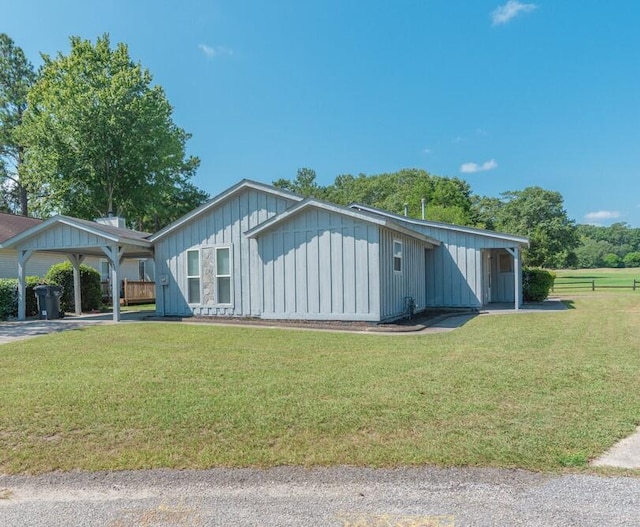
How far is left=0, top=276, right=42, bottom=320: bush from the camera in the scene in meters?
14.1

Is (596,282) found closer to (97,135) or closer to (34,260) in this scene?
(97,135)

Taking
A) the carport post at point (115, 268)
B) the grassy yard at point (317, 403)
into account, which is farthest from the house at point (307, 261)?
the grassy yard at point (317, 403)

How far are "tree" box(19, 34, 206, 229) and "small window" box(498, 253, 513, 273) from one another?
2284 centimetres

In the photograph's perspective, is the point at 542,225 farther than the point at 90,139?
Yes

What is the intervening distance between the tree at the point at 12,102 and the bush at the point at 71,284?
21.7m

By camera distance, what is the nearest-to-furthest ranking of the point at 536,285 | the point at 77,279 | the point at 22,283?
the point at 22,283 < the point at 77,279 < the point at 536,285

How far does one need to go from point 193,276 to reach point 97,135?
62.3 feet

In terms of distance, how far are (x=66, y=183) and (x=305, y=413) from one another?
28800mm

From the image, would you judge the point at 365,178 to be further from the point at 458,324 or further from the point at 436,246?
the point at 458,324

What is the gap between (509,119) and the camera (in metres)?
25.3

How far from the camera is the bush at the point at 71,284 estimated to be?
16.2m

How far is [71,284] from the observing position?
1647 cm

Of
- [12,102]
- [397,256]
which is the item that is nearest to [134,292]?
[397,256]

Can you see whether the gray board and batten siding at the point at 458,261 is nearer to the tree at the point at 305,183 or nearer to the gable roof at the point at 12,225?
the gable roof at the point at 12,225
